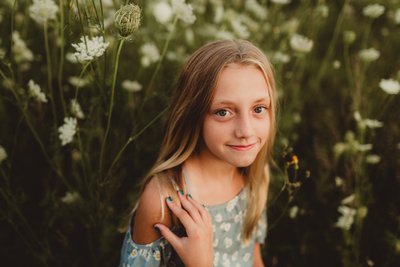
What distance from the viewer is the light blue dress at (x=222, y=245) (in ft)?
3.52

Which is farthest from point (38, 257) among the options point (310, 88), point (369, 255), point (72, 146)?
point (310, 88)

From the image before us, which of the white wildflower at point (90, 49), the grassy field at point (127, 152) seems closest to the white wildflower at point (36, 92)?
the grassy field at point (127, 152)

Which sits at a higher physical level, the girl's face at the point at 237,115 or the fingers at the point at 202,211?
the girl's face at the point at 237,115

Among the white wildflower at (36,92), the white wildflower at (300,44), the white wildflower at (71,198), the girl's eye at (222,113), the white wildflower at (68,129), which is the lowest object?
the white wildflower at (71,198)

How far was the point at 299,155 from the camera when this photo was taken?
6.19 feet

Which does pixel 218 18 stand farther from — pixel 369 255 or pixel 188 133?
pixel 369 255

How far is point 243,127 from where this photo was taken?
0.97 m

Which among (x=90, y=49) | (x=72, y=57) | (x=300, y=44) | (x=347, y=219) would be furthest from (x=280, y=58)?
(x=90, y=49)

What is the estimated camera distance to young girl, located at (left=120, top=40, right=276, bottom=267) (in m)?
0.99

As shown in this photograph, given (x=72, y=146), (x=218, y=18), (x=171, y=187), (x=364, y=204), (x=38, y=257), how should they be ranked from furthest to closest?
(x=218, y=18), (x=364, y=204), (x=72, y=146), (x=38, y=257), (x=171, y=187)

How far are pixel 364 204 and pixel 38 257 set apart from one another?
3.61 feet

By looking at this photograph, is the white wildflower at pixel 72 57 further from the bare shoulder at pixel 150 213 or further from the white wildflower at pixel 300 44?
the white wildflower at pixel 300 44

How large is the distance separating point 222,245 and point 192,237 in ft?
0.75

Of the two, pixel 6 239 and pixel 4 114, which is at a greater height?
pixel 4 114
